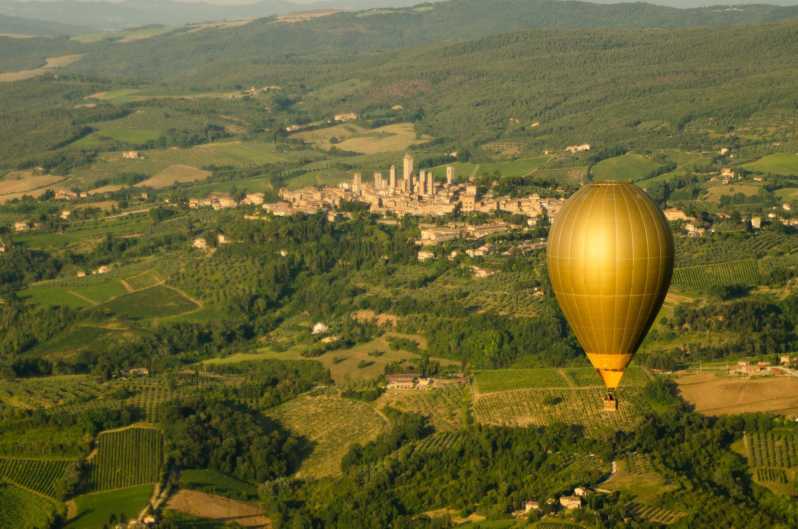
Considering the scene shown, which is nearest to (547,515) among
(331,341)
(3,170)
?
(331,341)

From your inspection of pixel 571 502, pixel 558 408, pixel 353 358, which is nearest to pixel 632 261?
pixel 571 502

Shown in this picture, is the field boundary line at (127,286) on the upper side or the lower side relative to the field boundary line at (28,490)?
lower

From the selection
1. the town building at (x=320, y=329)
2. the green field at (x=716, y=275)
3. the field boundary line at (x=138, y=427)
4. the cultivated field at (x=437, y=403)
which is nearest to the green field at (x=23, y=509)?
the field boundary line at (x=138, y=427)

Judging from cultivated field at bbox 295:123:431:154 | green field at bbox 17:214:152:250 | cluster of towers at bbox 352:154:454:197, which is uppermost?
cluster of towers at bbox 352:154:454:197

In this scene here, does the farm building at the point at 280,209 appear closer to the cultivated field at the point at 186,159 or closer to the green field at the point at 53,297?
the green field at the point at 53,297

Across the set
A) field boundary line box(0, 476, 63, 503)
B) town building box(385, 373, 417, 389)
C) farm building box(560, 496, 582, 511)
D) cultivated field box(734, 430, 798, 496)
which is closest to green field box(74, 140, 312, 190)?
town building box(385, 373, 417, 389)

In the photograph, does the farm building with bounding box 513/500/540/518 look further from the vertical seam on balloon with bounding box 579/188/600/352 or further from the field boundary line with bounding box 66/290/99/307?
the field boundary line with bounding box 66/290/99/307
